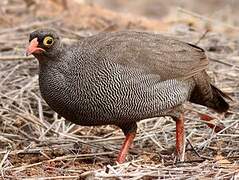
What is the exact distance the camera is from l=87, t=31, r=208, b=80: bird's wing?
6.15 metres

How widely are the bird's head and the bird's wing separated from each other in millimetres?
306

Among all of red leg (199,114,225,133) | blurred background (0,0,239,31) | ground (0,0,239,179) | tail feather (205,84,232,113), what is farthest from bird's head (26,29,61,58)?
blurred background (0,0,239,31)

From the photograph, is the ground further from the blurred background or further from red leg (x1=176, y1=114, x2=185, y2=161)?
the blurred background

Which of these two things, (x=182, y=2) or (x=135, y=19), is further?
(x=182, y=2)

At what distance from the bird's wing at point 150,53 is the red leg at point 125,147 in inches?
23.7

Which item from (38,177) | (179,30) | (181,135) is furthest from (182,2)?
(38,177)

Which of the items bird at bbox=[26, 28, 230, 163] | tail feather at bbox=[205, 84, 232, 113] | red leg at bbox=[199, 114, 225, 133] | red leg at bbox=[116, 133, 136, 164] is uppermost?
bird at bbox=[26, 28, 230, 163]

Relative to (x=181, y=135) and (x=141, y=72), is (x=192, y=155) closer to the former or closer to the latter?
(x=181, y=135)

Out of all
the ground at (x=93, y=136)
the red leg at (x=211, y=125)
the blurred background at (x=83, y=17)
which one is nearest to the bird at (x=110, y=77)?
the ground at (x=93, y=136)

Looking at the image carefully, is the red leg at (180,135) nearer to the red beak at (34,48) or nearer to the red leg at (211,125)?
the red leg at (211,125)

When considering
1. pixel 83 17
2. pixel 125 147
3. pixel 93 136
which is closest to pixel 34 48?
pixel 125 147

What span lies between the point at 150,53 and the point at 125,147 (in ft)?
2.71

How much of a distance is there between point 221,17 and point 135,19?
198cm

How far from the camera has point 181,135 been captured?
6.66 meters
